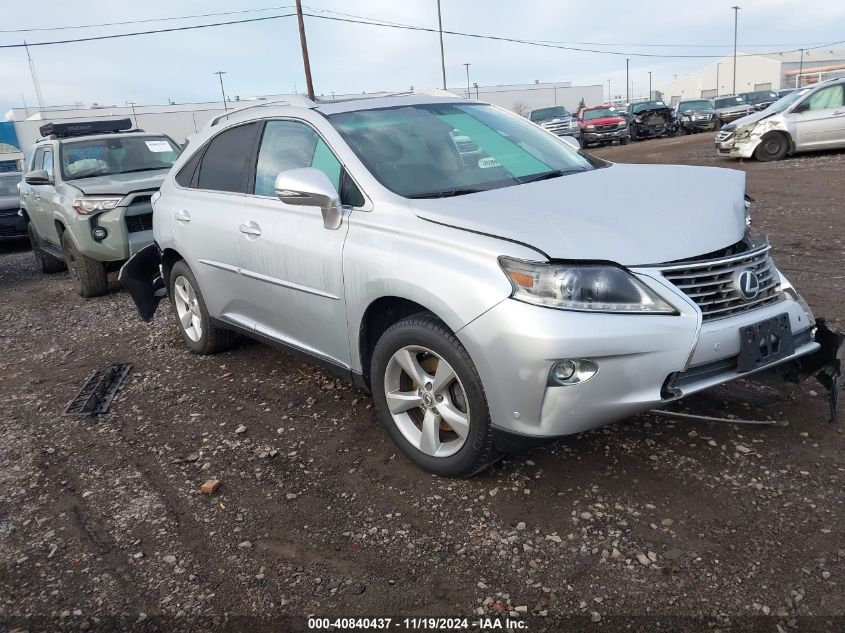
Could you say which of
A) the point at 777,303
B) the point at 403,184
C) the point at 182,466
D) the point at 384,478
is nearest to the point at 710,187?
the point at 777,303

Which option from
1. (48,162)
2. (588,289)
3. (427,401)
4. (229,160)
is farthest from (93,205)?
(588,289)

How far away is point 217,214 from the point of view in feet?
14.0

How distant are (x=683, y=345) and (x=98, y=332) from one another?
5.53m

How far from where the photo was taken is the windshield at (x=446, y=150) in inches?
131

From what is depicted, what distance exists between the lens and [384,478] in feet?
10.5

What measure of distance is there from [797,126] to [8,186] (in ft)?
52.8

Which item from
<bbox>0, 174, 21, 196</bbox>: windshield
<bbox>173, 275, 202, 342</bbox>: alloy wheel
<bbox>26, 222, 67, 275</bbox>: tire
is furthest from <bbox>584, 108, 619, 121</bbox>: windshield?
<bbox>173, 275, 202, 342</bbox>: alloy wheel

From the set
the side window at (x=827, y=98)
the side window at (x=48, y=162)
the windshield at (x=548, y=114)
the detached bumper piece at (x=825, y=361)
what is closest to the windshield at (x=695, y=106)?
the windshield at (x=548, y=114)

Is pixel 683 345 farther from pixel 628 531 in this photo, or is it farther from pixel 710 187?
pixel 710 187

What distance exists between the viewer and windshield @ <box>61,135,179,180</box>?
8.06 m

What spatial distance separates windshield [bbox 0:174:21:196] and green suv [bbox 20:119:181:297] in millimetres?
4279

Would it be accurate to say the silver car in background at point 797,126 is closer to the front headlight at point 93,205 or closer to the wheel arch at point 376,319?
the front headlight at point 93,205

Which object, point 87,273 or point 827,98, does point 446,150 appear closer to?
point 87,273

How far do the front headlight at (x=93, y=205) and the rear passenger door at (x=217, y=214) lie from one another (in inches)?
116
